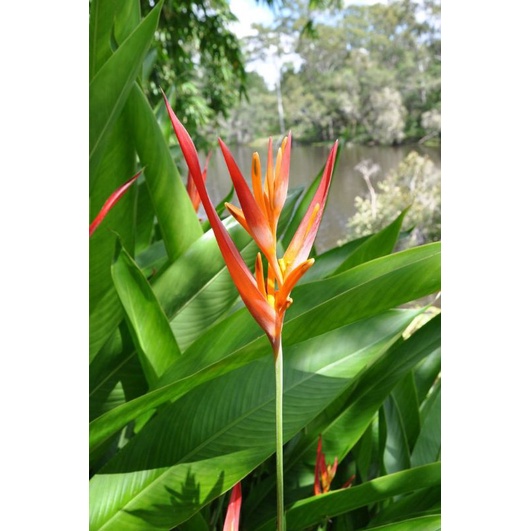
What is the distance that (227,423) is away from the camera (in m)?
0.33

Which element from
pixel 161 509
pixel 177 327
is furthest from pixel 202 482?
pixel 177 327

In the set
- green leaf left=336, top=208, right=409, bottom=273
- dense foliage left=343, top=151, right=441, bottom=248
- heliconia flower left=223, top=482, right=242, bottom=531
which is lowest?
heliconia flower left=223, top=482, right=242, bottom=531

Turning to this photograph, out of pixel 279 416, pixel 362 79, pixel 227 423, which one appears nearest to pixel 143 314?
pixel 227 423

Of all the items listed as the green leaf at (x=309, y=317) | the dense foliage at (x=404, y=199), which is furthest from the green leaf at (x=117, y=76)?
the dense foliage at (x=404, y=199)

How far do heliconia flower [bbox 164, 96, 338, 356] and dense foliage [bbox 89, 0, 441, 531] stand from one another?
63 millimetres

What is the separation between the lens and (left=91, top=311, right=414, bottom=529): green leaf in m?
0.33

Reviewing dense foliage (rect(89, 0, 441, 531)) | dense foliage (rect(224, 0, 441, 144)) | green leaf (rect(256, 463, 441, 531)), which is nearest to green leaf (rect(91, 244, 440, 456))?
dense foliage (rect(89, 0, 441, 531))

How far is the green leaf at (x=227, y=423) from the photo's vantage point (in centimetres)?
33

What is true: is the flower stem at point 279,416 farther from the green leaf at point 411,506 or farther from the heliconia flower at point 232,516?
the green leaf at point 411,506

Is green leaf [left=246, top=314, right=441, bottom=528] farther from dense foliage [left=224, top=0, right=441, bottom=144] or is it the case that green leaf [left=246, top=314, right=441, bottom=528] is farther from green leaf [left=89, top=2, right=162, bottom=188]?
dense foliage [left=224, top=0, right=441, bottom=144]

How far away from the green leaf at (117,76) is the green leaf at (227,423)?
169 millimetres

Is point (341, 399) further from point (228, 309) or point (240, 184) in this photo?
point (240, 184)
